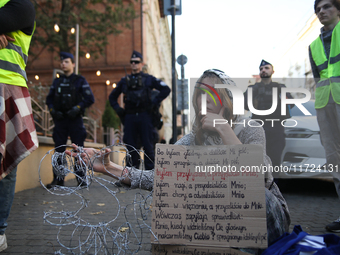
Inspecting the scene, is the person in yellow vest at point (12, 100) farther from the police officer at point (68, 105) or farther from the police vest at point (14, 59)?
the police officer at point (68, 105)

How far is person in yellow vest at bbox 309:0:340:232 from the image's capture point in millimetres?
2629

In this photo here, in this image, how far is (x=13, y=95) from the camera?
2.12m

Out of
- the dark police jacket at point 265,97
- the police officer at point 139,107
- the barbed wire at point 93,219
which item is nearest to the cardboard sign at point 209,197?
the barbed wire at point 93,219

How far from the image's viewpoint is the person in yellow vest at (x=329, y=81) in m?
2.63

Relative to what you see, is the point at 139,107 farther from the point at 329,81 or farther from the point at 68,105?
the point at 329,81

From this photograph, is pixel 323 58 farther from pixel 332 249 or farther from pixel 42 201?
pixel 42 201

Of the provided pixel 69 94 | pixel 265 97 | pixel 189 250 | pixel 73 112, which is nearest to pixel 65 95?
pixel 69 94

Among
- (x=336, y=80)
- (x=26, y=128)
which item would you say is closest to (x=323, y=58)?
(x=336, y=80)

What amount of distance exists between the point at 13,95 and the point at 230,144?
155 centimetres

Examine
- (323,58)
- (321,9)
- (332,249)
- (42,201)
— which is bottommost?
(42,201)

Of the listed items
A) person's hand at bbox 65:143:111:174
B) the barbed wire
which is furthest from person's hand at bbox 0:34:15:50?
person's hand at bbox 65:143:111:174

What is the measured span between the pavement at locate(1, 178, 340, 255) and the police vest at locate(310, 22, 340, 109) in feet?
4.02

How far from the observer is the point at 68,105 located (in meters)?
4.76

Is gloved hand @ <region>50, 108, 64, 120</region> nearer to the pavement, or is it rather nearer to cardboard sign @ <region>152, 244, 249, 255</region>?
the pavement
